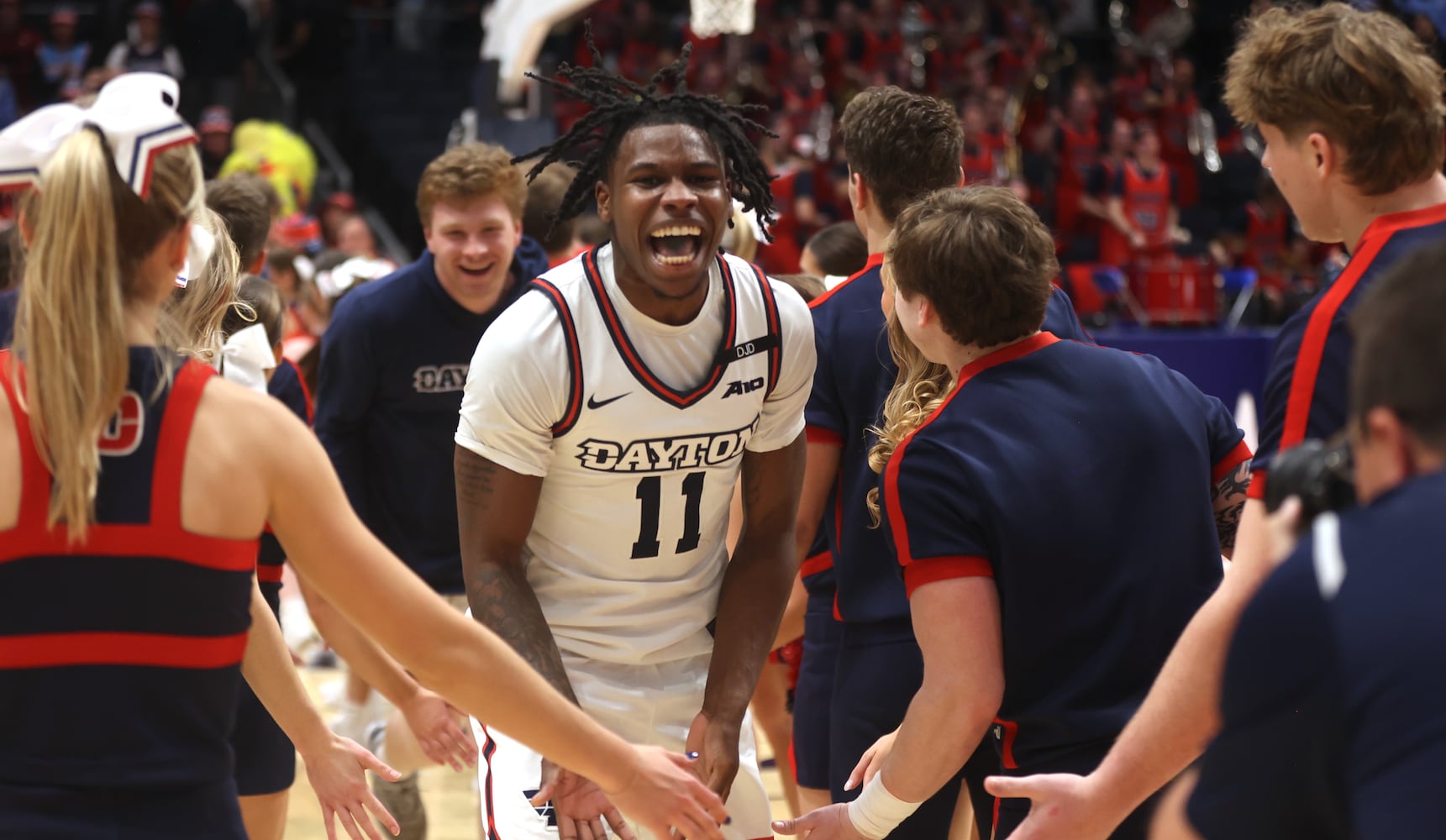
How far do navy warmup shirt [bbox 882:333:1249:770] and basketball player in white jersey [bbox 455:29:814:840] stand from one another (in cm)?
61

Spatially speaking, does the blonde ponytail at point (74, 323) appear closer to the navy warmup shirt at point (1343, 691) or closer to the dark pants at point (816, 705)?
the navy warmup shirt at point (1343, 691)

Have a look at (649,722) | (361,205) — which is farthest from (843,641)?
(361,205)

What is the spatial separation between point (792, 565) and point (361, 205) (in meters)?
14.1

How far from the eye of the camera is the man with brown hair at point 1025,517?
97.0 inches

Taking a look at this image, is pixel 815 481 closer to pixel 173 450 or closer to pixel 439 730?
pixel 439 730

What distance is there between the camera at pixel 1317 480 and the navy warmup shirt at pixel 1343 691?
0.16m

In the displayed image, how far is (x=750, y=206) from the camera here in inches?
131

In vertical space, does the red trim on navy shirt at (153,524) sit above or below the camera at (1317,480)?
below

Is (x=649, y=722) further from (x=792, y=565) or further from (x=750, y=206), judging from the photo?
(x=750, y=206)

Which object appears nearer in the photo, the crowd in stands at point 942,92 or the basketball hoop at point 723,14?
the basketball hoop at point 723,14

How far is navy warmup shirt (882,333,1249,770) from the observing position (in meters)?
2.47

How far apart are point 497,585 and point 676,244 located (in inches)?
28.8

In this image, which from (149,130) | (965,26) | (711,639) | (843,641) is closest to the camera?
(149,130)

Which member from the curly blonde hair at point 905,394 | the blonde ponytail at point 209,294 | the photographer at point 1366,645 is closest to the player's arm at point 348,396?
the blonde ponytail at point 209,294
